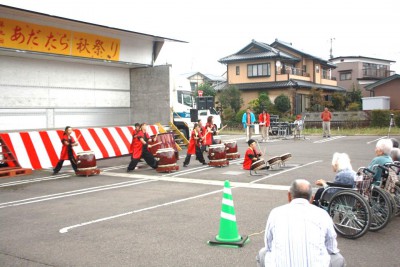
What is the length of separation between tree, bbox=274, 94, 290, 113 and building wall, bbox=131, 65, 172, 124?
73.6ft

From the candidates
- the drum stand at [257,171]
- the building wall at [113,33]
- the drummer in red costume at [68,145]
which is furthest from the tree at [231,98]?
the drummer in red costume at [68,145]

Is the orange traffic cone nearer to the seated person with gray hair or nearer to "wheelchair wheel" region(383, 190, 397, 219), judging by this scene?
"wheelchair wheel" region(383, 190, 397, 219)

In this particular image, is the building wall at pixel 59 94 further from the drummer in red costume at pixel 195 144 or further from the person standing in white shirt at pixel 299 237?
the person standing in white shirt at pixel 299 237

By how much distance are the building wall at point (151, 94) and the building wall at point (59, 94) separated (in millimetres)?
503

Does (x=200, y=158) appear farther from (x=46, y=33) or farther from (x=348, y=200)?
(x=348, y=200)

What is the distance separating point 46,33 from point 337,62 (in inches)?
2000

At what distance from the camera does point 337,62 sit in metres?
60.6

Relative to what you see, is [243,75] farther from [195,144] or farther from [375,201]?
[375,201]

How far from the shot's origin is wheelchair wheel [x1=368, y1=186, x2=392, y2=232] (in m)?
6.66

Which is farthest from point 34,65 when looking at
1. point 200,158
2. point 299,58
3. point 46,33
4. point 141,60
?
point 299,58

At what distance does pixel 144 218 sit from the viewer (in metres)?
8.05

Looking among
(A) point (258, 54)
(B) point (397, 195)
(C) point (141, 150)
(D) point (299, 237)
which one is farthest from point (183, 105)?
(A) point (258, 54)

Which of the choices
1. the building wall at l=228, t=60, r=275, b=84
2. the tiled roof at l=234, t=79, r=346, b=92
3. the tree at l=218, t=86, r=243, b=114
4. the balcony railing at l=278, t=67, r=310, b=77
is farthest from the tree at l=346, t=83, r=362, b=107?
the tree at l=218, t=86, r=243, b=114

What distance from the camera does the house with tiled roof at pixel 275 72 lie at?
45.2 meters
